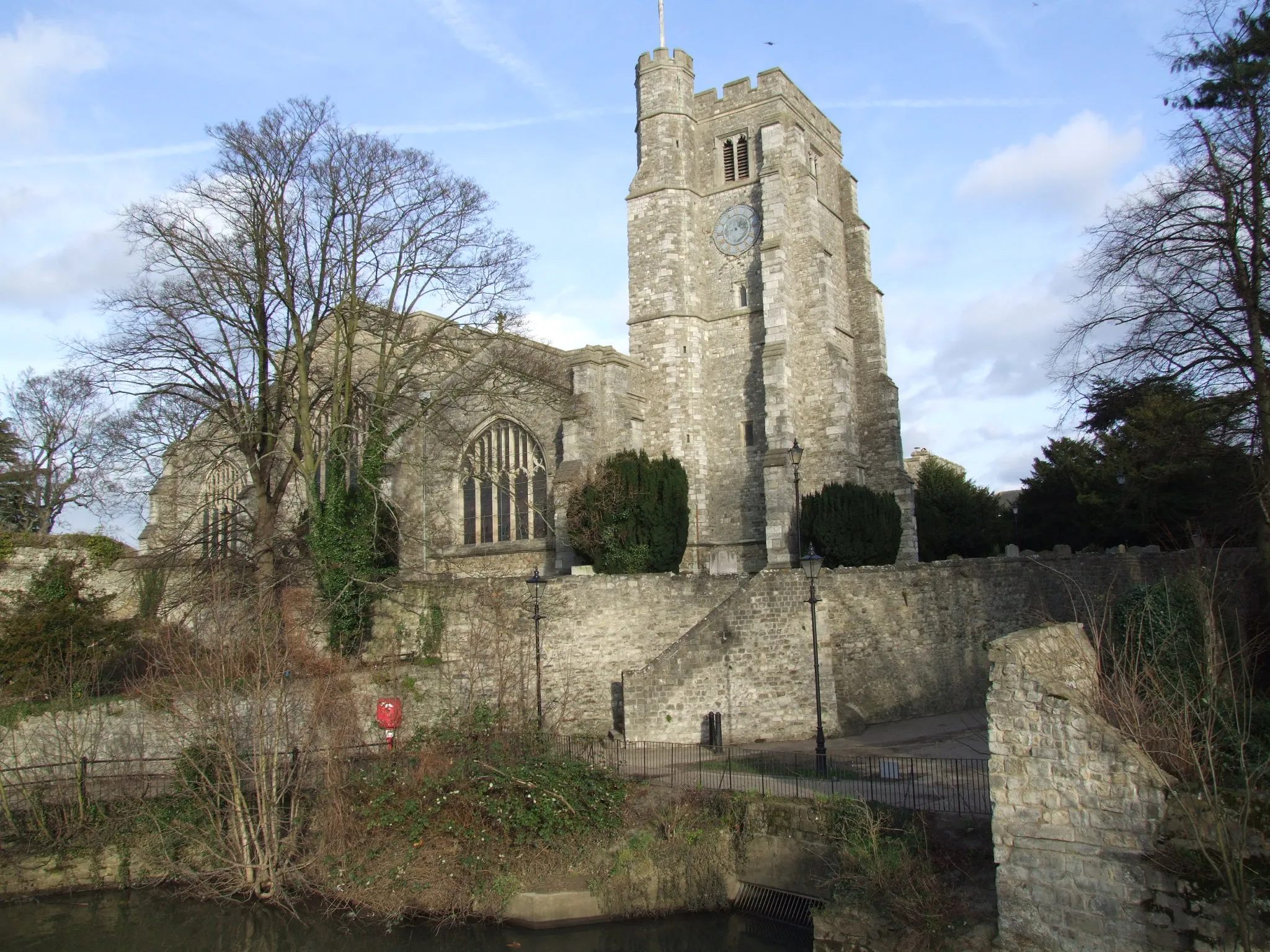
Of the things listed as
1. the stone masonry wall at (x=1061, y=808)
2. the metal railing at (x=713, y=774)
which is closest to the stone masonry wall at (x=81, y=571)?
the metal railing at (x=713, y=774)

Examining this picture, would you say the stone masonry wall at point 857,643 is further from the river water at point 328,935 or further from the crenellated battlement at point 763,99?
the crenellated battlement at point 763,99

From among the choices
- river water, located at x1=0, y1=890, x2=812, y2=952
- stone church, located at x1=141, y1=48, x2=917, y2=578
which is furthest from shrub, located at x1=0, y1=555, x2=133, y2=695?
stone church, located at x1=141, y1=48, x2=917, y2=578

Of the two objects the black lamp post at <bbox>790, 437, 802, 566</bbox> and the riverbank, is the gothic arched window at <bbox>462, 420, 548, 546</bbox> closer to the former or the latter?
the black lamp post at <bbox>790, 437, 802, 566</bbox>

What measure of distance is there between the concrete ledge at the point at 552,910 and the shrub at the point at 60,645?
8.75 m

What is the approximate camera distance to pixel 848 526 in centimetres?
2378

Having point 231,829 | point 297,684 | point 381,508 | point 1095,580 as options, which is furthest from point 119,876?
point 1095,580

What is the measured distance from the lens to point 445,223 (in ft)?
69.7

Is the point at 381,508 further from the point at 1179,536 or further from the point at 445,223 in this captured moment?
the point at 1179,536

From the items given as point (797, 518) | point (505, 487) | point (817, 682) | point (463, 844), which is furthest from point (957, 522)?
point (463, 844)

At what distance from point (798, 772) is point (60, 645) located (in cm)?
1334

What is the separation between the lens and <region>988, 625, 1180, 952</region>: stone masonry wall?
26.7ft

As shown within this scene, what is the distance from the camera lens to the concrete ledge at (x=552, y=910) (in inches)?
484

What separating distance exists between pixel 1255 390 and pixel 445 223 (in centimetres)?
1545

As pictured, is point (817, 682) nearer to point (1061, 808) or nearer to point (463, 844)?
point (463, 844)
